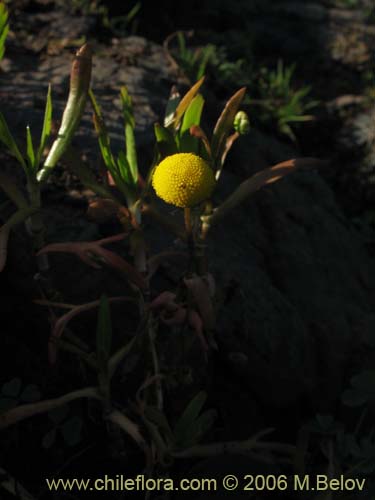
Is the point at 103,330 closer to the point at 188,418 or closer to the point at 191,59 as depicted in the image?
the point at 188,418

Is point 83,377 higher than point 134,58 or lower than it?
lower

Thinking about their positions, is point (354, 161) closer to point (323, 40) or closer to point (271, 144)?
point (271, 144)

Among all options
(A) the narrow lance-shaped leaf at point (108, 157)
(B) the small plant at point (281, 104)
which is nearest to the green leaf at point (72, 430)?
(A) the narrow lance-shaped leaf at point (108, 157)

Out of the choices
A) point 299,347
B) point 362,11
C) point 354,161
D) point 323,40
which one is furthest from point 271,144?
point 362,11

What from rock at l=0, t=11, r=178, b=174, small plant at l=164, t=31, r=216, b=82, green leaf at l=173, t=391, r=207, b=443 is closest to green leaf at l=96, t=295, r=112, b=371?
green leaf at l=173, t=391, r=207, b=443

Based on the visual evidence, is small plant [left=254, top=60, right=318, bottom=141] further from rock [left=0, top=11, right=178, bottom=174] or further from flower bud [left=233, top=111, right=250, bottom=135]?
flower bud [left=233, top=111, right=250, bottom=135]

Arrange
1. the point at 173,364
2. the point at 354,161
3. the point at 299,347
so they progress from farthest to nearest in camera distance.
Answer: the point at 354,161 → the point at 299,347 → the point at 173,364

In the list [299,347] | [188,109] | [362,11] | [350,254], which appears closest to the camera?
[188,109]
